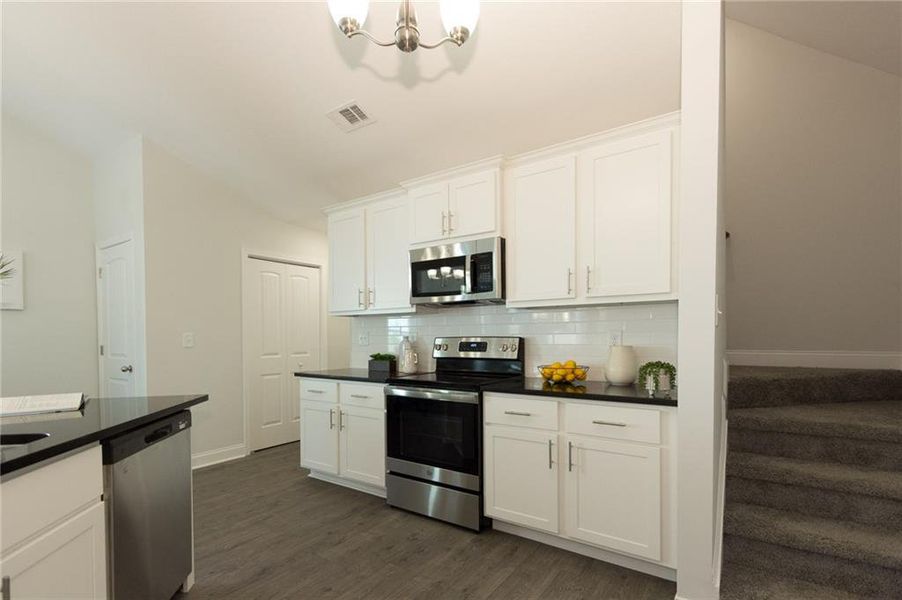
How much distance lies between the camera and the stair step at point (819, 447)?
7.53 ft

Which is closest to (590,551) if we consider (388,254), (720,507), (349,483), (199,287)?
A: (720,507)

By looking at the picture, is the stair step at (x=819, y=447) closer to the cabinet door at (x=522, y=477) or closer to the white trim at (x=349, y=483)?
the cabinet door at (x=522, y=477)

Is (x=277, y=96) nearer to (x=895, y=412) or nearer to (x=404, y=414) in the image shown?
(x=404, y=414)

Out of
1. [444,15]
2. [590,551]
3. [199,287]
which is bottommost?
[590,551]

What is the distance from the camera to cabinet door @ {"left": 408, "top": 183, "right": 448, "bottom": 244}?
10.8ft

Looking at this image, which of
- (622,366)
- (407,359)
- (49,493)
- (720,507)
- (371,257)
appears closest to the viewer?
(49,493)

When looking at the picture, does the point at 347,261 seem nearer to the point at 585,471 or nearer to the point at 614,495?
the point at 585,471

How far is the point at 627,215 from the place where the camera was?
101 inches

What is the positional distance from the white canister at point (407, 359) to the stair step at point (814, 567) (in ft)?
7.58

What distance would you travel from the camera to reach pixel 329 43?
2713 mm

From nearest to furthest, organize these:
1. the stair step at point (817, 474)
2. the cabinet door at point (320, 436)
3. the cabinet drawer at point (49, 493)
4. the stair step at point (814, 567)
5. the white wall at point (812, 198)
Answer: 1. the cabinet drawer at point (49, 493)
2. the stair step at point (814, 567)
3. the stair step at point (817, 474)
4. the white wall at point (812, 198)
5. the cabinet door at point (320, 436)

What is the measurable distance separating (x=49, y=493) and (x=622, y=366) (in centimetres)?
259

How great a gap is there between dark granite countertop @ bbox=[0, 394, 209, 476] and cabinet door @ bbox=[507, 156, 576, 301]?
77.5 inches

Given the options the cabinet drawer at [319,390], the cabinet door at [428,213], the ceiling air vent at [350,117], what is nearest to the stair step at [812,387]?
the cabinet door at [428,213]
